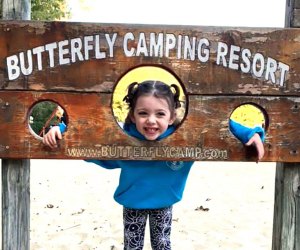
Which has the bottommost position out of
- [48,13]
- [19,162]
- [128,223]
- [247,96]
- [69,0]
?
[128,223]

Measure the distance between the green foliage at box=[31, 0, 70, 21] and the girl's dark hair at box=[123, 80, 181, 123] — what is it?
30.7ft

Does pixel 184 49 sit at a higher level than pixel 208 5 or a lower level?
lower

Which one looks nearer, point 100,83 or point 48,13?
point 100,83

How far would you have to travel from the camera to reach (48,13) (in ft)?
40.2

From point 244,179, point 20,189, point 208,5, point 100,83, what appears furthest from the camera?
point 208,5

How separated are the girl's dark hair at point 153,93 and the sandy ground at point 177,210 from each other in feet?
6.38

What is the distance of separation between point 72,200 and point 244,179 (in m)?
2.48

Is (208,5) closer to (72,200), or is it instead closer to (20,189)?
(72,200)

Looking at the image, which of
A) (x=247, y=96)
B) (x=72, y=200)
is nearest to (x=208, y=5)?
(x=72, y=200)

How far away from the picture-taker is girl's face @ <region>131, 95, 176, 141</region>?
2.57 metres

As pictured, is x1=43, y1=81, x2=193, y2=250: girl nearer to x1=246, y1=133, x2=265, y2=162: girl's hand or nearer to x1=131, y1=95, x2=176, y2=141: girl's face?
x1=131, y1=95, x2=176, y2=141: girl's face

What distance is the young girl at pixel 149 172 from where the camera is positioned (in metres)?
2.60

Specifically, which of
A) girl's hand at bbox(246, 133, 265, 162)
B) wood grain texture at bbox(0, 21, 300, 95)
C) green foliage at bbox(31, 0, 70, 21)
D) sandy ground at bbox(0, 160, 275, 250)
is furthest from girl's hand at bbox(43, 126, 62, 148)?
green foliage at bbox(31, 0, 70, 21)

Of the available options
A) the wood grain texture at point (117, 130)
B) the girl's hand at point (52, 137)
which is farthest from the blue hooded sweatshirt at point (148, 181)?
the girl's hand at point (52, 137)
